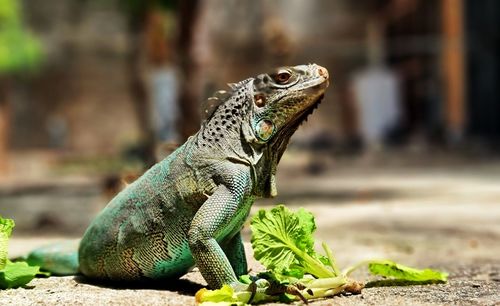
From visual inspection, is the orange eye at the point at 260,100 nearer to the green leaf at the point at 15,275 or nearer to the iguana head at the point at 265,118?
the iguana head at the point at 265,118

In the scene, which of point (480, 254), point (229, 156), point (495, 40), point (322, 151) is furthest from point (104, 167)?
point (229, 156)

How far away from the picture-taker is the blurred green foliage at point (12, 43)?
20987 millimetres

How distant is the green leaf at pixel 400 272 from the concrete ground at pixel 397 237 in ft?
0.23

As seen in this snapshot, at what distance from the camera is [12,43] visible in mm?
22297

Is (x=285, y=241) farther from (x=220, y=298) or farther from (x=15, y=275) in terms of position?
(x=15, y=275)

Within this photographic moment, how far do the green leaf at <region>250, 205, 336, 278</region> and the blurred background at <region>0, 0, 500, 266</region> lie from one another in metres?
3.04

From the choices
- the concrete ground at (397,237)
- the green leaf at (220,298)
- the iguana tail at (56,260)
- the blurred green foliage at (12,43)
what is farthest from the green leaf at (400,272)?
the blurred green foliage at (12,43)

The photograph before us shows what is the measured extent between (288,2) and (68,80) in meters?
9.82

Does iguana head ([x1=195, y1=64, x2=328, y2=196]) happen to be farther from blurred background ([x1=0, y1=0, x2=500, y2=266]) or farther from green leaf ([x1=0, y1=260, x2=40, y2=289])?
blurred background ([x1=0, y1=0, x2=500, y2=266])

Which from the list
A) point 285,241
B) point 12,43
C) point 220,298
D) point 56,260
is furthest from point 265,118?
point 12,43

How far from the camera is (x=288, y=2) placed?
3225 cm

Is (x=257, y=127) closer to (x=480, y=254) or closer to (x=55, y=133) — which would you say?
(x=480, y=254)

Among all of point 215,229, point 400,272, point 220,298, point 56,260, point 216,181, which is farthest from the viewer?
point 56,260

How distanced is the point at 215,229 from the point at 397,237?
379 centimetres
